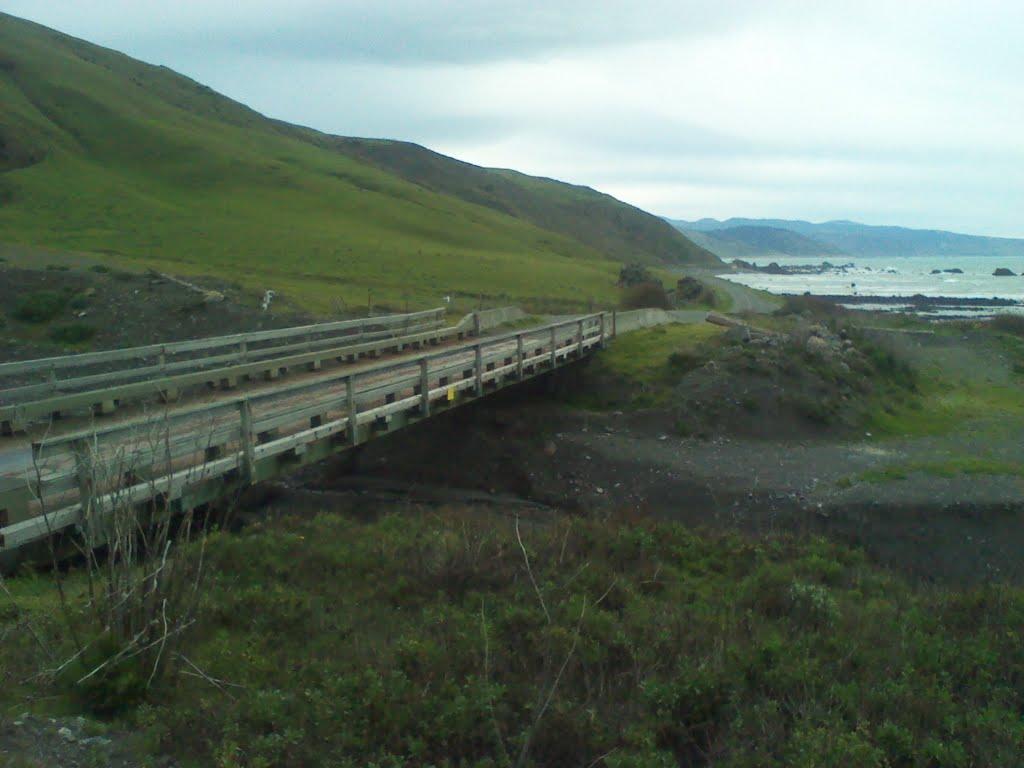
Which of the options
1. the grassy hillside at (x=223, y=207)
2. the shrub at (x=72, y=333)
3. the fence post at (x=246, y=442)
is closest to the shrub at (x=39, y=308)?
the shrub at (x=72, y=333)

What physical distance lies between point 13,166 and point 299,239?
88.1ft

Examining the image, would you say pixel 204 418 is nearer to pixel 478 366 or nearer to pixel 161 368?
pixel 161 368

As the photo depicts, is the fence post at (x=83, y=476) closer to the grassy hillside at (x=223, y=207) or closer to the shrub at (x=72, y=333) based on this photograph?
the shrub at (x=72, y=333)

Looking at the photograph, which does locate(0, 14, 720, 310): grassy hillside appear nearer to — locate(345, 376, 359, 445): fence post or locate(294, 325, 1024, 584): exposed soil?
locate(294, 325, 1024, 584): exposed soil

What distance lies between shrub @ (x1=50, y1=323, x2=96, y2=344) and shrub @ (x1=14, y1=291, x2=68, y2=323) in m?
1.31

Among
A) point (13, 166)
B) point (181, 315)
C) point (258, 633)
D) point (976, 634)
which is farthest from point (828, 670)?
point (13, 166)

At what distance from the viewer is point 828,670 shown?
300 inches

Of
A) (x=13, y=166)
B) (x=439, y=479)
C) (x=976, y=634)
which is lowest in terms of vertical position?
(x=439, y=479)

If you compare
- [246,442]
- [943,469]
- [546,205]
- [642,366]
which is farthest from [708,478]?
[546,205]

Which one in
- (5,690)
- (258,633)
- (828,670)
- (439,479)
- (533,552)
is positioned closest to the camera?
(5,690)

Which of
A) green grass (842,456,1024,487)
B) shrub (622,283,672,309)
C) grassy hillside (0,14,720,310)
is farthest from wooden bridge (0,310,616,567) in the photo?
shrub (622,283,672,309)

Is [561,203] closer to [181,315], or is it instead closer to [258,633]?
[181,315]

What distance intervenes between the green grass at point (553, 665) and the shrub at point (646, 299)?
36.1 m

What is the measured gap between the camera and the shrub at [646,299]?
4706 cm
